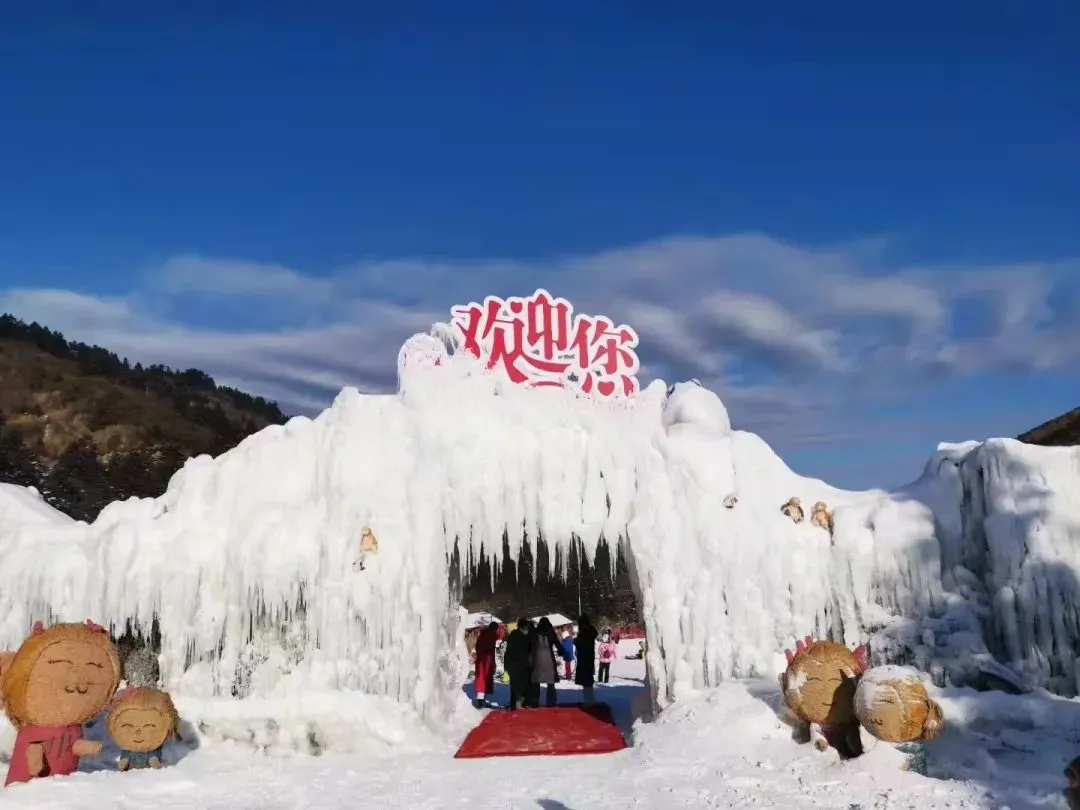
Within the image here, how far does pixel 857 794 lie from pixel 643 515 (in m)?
4.34

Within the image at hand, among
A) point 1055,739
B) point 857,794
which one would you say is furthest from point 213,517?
point 1055,739

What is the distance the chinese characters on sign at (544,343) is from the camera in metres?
11.5

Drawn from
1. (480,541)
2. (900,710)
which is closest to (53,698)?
(480,541)

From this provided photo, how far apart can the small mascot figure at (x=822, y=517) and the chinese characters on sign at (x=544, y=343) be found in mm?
2861

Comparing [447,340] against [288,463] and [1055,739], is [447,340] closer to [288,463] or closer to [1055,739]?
[288,463]

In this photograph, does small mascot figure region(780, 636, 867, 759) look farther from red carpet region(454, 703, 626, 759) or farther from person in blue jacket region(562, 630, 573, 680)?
person in blue jacket region(562, 630, 573, 680)

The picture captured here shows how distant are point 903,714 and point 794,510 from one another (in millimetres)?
3672

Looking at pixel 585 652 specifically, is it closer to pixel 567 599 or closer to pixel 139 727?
pixel 139 727

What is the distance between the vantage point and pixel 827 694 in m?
7.86

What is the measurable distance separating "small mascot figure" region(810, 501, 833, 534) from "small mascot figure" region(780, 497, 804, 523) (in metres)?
0.16

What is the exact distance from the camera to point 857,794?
6867mm

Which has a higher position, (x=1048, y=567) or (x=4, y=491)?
(x=4, y=491)

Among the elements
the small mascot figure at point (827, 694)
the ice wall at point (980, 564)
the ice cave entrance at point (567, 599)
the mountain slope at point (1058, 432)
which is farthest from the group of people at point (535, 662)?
the mountain slope at point (1058, 432)

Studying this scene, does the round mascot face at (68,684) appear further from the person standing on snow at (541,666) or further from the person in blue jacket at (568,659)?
the person in blue jacket at (568,659)
